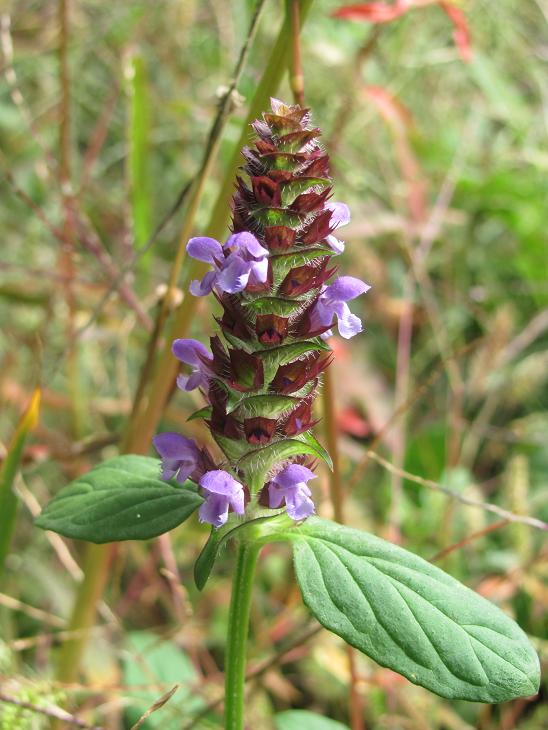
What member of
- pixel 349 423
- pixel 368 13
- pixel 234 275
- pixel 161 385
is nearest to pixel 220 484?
pixel 234 275

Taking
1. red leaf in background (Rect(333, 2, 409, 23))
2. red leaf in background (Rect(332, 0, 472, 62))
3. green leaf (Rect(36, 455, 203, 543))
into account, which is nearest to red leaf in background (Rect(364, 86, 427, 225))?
red leaf in background (Rect(332, 0, 472, 62))

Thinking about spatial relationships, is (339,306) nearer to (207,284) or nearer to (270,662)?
(207,284)

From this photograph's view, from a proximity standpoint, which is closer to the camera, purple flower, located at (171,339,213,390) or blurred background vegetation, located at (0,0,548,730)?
purple flower, located at (171,339,213,390)

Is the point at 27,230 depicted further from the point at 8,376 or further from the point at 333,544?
the point at 333,544

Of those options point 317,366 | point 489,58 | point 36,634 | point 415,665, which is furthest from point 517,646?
point 489,58

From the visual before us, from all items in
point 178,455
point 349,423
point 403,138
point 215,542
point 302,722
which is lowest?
point 302,722

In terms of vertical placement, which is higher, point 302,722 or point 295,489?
point 295,489

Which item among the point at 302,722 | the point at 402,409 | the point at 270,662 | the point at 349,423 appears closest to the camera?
the point at 270,662

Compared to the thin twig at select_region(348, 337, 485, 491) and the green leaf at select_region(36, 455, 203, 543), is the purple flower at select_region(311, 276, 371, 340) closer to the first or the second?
the green leaf at select_region(36, 455, 203, 543)
